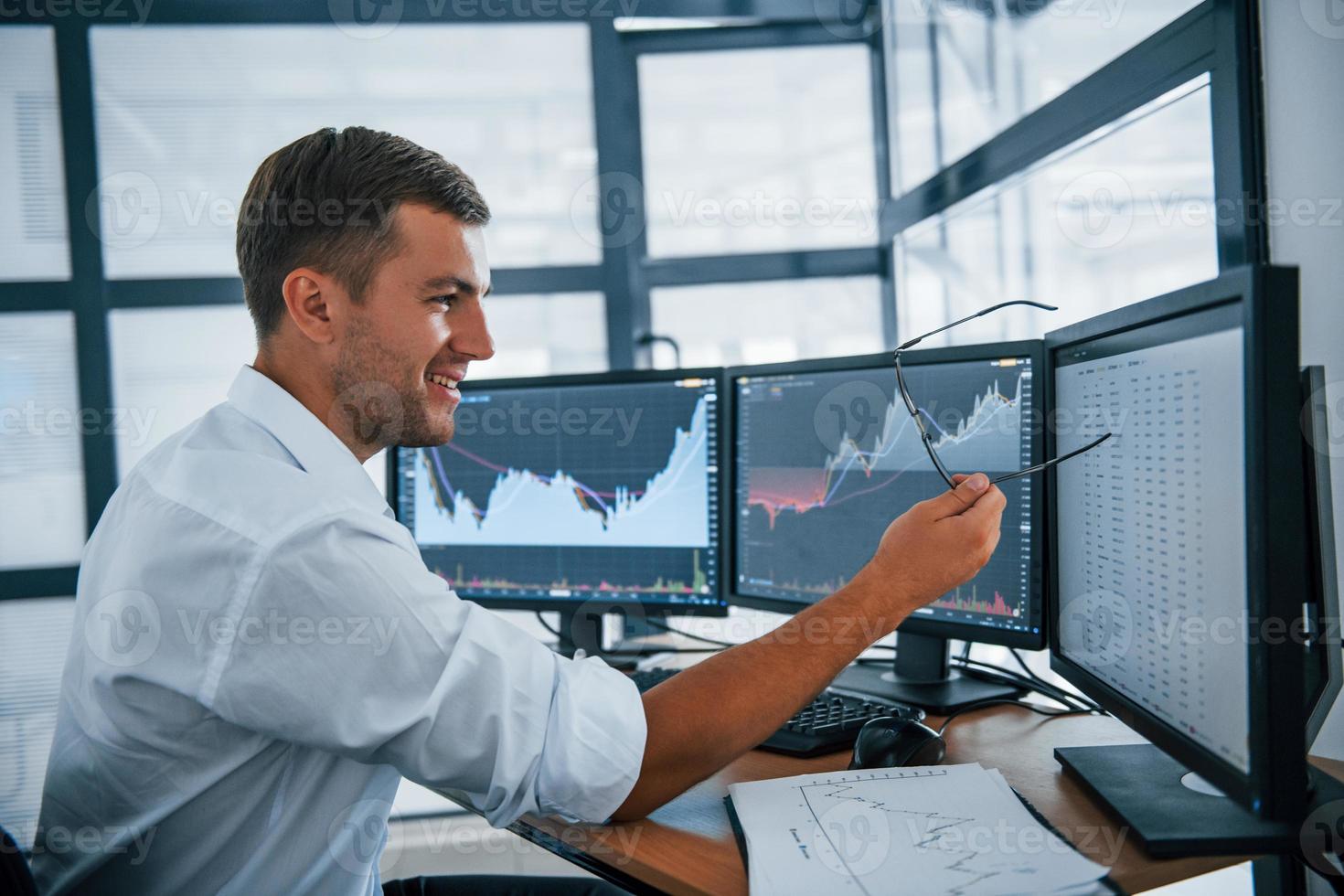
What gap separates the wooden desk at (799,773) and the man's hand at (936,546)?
0.83ft

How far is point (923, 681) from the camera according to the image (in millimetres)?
1362

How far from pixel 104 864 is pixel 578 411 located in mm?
967

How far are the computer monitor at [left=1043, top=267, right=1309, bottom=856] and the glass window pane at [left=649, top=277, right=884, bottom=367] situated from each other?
1.53 m

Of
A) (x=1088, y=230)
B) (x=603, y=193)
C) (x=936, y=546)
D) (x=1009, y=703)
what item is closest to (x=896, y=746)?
(x=936, y=546)

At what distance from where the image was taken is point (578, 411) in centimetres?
162

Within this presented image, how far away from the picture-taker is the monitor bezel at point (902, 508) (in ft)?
3.74

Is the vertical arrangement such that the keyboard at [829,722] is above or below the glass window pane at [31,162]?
below

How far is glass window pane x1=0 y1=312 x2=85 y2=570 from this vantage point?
2.42m

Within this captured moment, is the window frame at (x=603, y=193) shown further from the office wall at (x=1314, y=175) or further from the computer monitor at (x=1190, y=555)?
the computer monitor at (x=1190, y=555)

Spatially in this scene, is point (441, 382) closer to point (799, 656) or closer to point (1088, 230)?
point (799, 656)

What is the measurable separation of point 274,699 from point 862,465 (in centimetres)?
88

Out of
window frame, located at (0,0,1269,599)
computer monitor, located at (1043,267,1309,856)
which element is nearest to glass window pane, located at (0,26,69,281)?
window frame, located at (0,0,1269,599)

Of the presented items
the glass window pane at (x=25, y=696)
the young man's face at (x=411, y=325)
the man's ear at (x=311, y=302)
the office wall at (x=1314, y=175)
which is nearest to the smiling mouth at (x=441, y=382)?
the young man's face at (x=411, y=325)

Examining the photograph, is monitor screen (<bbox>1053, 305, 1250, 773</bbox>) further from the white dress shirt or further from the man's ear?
the man's ear
